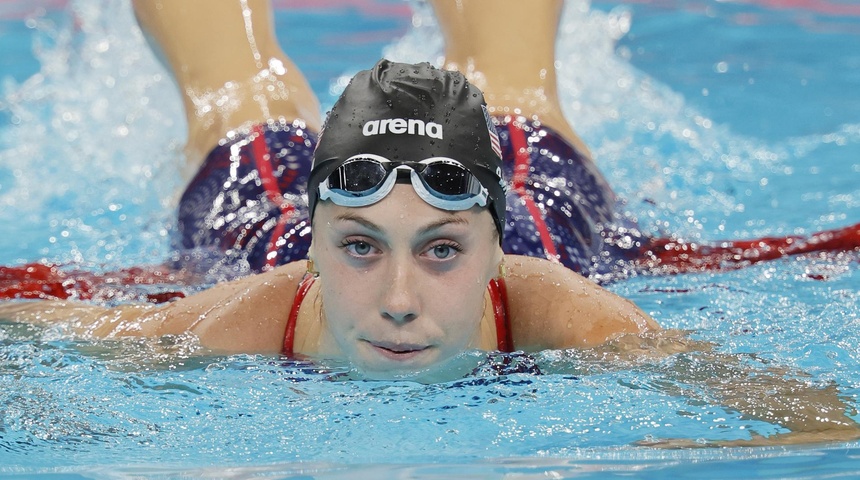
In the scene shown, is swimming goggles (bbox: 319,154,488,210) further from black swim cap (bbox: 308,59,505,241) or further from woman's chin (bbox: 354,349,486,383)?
woman's chin (bbox: 354,349,486,383)

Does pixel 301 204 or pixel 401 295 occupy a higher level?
pixel 301 204

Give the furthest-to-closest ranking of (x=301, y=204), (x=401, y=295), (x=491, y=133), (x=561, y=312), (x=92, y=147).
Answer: (x=92, y=147) → (x=301, y=204) → (x=561, y=312) → (x=491, y=133) → (x=401, y=295)

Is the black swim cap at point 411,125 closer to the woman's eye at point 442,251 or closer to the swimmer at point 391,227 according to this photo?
the swimmer at point 391,227

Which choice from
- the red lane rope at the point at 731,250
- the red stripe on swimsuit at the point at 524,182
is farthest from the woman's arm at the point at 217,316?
the red lane rope at the point at 731,250

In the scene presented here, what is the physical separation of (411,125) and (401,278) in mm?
362

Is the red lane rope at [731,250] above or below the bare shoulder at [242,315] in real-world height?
above

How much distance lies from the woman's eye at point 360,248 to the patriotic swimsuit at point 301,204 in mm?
1030

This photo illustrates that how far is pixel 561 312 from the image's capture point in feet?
9.36

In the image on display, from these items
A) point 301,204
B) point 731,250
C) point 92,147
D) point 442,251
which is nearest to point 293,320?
point 442,251

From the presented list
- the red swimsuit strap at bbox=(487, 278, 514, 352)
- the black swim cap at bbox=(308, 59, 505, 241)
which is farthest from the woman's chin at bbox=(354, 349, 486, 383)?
the black swim cap at bbox=(308, 59, 505, 241)

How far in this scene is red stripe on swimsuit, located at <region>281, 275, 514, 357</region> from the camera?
2.89 meters

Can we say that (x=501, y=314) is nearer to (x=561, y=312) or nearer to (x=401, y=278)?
(x=561, y=312)

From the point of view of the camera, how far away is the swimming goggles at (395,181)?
2512 millimetres

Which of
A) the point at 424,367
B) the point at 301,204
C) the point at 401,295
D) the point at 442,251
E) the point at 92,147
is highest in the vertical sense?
the point at 92,147
